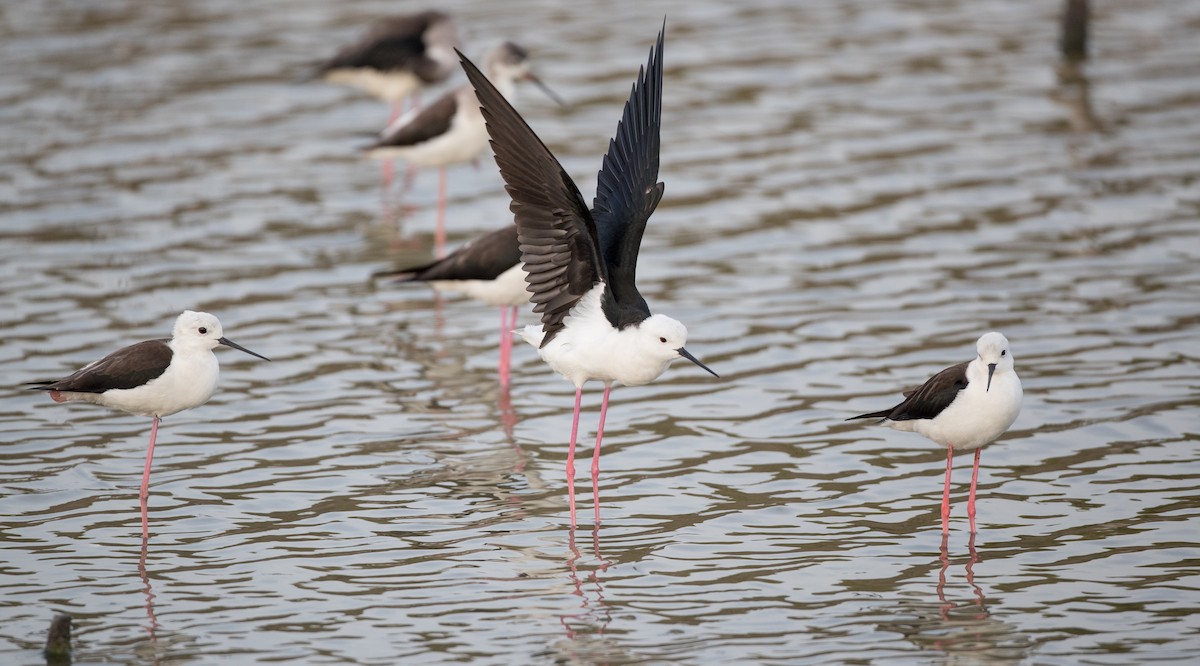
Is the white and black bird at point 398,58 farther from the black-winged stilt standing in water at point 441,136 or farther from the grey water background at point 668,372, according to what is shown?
the black-winged stilt standing in water at point 441,136

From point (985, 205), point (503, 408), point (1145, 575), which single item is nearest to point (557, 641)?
point (1145, 575)

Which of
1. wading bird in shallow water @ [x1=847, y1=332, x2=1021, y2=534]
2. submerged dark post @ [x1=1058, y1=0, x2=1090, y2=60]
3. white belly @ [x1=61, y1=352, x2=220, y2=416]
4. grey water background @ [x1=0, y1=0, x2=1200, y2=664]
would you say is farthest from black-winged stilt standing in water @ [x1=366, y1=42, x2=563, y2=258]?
submerged dark post @ [x1=1058, y1=0, x2=1090, y2=60]

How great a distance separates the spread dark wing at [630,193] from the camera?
8633mm

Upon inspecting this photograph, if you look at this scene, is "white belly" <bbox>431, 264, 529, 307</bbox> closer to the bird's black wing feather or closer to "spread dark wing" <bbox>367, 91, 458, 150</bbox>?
the bird's black wing feather

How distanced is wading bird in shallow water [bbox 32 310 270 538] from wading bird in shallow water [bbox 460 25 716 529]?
160 centimetres

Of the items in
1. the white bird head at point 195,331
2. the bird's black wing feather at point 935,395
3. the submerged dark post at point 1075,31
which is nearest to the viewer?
the bird's black wing feather at point 935,395

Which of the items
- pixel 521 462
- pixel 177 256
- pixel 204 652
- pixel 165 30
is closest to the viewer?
pixel 204 652

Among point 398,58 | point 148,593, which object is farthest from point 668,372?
point 398,58

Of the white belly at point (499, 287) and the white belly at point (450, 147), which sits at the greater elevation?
the white belly at point (450, 147)

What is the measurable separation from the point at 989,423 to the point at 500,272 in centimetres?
400

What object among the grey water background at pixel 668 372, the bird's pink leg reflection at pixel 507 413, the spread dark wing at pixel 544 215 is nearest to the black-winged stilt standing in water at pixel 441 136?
the grey water background at pixel 668 372

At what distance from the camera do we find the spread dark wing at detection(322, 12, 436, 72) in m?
17.2

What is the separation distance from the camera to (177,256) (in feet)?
43.9

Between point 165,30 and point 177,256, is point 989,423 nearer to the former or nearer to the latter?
point 177,256
